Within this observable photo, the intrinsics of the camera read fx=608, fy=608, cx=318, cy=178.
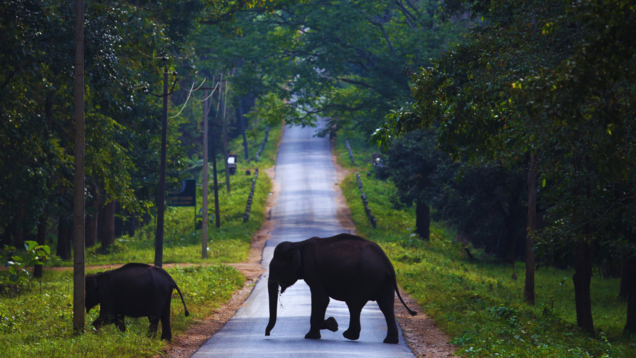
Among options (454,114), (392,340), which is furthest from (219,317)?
(454,114)

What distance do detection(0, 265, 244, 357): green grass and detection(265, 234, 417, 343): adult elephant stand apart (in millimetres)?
2647

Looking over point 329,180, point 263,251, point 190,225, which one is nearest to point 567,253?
point 263,251

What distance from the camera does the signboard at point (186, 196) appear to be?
33.7 meters

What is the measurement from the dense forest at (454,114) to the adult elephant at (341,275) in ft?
10.4

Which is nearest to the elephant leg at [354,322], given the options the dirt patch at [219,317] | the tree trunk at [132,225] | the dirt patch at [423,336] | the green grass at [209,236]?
the dirt patch at [423,336]

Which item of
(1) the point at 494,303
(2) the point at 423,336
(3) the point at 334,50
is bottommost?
(2) the point at 423,336

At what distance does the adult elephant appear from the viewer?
35.7 ft

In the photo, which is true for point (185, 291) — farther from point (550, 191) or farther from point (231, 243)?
point (231, 243)

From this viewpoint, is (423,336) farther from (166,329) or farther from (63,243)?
(63,243)

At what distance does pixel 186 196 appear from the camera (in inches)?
1332

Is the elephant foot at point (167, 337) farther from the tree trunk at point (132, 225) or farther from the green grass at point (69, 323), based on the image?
the tree trunk at point (132, 225)

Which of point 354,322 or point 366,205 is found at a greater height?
point 366,205

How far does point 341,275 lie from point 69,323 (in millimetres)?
5633

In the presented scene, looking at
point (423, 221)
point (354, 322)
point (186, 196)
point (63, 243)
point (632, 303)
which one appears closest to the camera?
point (354, 322)
